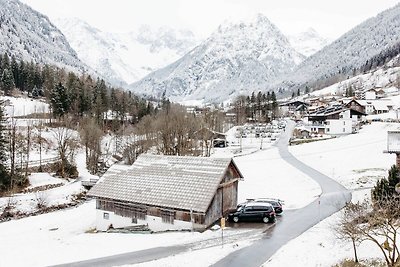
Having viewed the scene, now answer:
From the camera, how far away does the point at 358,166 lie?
194ft

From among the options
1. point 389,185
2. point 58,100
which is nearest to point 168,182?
point 389,185

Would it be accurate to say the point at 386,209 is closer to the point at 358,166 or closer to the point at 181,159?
the point at 181,159

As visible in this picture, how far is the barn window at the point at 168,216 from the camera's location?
3334 centimetres

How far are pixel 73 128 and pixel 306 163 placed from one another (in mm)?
46644

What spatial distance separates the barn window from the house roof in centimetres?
56

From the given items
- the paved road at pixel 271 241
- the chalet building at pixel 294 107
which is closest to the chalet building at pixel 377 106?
the chalet building at pixel 294 107

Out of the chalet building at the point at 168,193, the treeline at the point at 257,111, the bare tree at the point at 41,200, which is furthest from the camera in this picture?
the treeline at the point at 257,111

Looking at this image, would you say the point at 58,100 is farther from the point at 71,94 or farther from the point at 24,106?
the point at 24,106

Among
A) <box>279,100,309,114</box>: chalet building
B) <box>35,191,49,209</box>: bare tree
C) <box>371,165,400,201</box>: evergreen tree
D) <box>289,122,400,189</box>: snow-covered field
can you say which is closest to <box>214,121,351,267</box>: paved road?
<box>289,122,400,189</box>: snow-covered field

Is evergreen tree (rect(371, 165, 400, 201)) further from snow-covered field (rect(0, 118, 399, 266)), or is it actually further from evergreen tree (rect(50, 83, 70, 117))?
evergreen tree (rect(50, 83, 70, 117))

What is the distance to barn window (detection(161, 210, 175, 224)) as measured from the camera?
33344 mm

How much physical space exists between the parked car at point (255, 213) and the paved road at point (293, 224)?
3.07ft

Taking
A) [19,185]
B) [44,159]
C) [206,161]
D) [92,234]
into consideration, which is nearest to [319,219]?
[206,161]

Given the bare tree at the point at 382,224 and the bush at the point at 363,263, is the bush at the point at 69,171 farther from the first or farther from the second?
the bush at the point at 363,263
